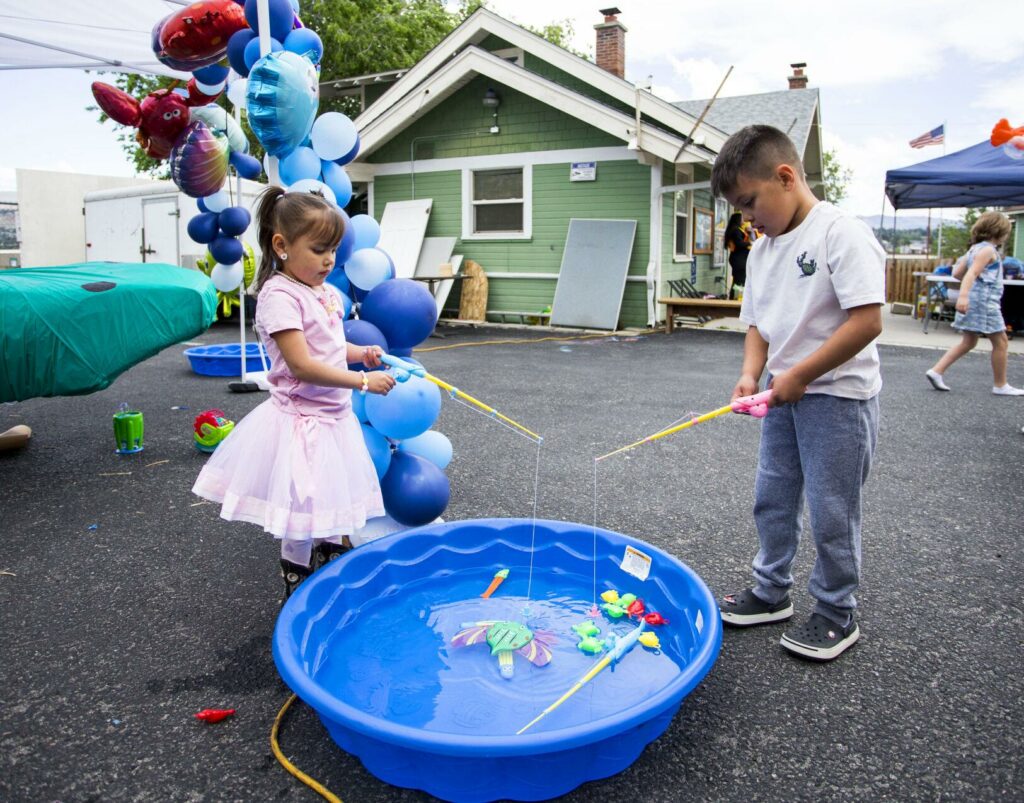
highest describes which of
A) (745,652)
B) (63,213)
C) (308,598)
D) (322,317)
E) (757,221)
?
(63,213)

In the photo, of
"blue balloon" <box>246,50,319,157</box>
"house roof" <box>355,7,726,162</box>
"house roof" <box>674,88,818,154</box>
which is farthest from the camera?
"house roof" <box>674,88,818,154</box>

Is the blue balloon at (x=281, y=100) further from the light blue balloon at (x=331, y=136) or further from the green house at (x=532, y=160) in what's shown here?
the green house at (x=532, y=160)

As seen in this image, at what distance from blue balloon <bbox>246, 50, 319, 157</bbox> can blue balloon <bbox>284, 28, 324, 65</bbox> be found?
0.40 meters

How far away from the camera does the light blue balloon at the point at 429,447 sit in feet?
10.8

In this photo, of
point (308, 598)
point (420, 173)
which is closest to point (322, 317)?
point (308, 598)

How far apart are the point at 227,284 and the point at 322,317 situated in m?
4.11

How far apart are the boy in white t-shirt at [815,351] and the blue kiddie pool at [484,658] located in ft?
1.43

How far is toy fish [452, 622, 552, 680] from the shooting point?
2264mm

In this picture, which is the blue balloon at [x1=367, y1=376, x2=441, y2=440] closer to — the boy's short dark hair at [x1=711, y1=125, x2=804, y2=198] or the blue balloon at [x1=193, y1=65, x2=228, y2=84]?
the boy's short dark hair at [x1=711, y1=125, x2=804, y2=198]

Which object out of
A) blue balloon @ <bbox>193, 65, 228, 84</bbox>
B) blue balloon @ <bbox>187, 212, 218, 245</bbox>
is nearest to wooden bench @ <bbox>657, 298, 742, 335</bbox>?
blue balloon @ <bbox>187, 212, 218, 245</bbox>

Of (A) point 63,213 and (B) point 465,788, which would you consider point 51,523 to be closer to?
(B) point 465,788

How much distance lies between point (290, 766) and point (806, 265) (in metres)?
1.94

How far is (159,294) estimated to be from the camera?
4340 millimetres

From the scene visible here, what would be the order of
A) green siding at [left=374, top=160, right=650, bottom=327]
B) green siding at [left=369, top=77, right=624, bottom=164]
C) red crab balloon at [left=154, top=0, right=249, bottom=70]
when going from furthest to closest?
1. green siding at [left=369, top=77, right=624, bottom=164]
2. green siding at [left=374, top=160, right=650, bottom=327]
3. red crab balloon at [left=154, top=0, right=249, bottom=70]
